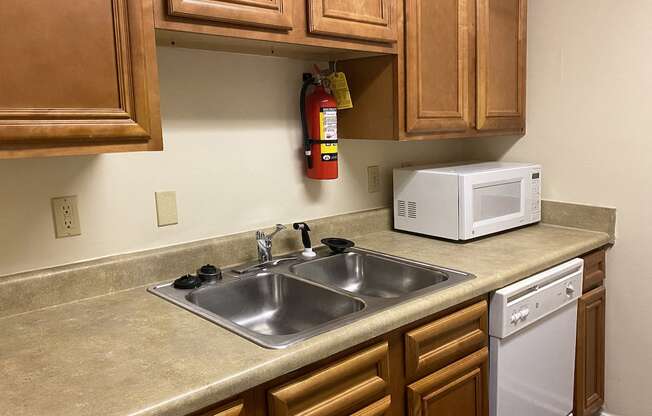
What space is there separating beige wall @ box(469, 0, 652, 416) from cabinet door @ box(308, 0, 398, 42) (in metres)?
0.89

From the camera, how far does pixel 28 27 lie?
3.71ft

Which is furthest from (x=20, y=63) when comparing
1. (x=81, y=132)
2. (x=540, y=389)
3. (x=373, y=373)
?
(x=540, y=389)

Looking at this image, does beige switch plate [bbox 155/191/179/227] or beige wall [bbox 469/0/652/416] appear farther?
beige wall [bbox 469/0/652/416]

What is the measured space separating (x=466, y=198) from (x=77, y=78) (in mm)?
1389

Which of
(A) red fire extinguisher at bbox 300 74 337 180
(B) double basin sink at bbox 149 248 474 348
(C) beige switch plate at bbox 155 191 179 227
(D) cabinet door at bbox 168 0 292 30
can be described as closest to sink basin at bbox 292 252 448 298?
(B) double basin sink at bbox 149 248 474 348

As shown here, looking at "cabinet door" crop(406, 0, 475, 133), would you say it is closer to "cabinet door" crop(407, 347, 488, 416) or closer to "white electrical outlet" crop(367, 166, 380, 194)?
"white electrical outlet" crop(367, 166, 380, 194)

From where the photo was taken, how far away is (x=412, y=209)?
228cm

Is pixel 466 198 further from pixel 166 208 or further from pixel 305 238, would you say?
pixel 166 208

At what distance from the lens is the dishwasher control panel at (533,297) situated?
5.67 ft

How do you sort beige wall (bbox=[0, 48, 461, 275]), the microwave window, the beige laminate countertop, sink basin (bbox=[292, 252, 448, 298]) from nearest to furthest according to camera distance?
the beige laminate countertop < beige wall (bbox=[0, 48, 461, 275]) < sink basin (bbox=[292, 252, 448, 298]) < the microwave window

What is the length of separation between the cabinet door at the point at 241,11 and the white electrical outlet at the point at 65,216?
61 centimetres

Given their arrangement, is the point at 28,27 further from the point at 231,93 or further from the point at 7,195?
the point at 231,93

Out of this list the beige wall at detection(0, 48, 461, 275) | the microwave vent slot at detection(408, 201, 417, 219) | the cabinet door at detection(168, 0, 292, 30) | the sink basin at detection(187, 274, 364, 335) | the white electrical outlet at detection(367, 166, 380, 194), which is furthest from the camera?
the white electrical outlet at detection(367, 166, 380, 194)

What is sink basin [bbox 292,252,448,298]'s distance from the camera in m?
1.86
